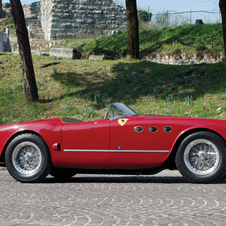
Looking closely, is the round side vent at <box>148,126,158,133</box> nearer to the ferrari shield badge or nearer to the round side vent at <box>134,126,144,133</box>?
the round side vent at <box>134,126,144,133</box>

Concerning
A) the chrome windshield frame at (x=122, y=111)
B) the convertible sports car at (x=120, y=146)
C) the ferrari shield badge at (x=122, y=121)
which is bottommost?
the convertible sports car at (x=120, y=146)

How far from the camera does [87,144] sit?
4.80 meters

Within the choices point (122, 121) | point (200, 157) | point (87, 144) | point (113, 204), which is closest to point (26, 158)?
point (87, 144)

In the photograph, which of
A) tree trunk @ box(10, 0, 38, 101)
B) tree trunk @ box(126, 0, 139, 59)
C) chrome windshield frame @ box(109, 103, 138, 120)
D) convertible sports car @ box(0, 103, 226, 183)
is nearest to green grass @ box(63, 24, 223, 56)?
tree trunk @ box(126, 0, 139, 59)

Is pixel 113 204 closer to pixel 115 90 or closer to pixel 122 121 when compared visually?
pixel 122 121

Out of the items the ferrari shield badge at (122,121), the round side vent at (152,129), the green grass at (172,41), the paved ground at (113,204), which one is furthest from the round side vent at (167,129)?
the green grass at (172,41)

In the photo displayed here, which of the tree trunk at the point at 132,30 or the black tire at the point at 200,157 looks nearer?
the black tire at the point at 200,157

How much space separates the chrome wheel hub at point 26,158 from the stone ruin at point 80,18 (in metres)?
27.5

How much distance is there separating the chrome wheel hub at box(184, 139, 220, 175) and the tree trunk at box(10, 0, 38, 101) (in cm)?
1059

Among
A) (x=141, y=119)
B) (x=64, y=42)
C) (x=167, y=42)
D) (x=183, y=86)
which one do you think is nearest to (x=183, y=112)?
(x=183, y=86)

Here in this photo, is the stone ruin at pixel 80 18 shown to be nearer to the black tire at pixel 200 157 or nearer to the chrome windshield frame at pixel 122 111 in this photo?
the chrome windshield frame at pixel 122 111

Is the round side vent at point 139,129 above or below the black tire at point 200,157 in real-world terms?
above

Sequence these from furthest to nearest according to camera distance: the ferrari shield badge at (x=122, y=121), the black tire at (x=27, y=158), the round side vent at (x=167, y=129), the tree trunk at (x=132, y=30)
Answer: the tree trunk at (x=132, y=30) < the black tire at (x=27, y=158) < the ferrari shield badge at (x=122, y=121) < the round side vent at (x=167, y=129)

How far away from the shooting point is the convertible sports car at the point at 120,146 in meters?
4.52
